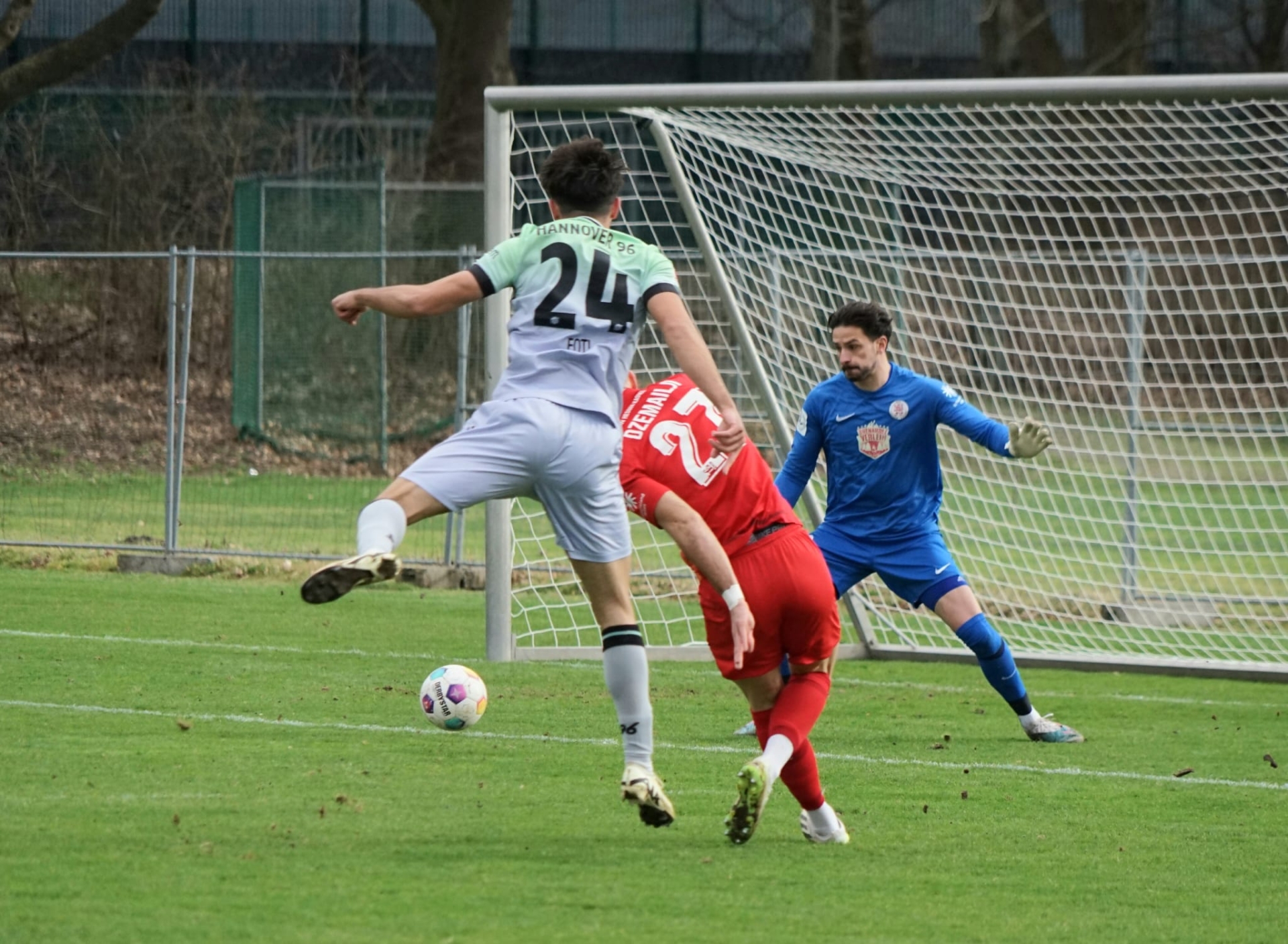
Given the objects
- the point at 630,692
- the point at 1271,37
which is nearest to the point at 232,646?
the point at 630,692

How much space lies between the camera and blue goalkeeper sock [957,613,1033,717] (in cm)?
833

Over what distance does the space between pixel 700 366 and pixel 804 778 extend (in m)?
1.27

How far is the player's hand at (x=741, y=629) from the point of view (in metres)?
5.48

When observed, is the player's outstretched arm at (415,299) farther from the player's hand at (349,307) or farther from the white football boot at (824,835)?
the white football boot at (824,835)

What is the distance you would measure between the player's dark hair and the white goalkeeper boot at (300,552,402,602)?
1.37m

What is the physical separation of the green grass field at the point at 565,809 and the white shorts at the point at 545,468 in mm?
924

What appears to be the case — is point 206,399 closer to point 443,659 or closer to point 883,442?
point 443,659

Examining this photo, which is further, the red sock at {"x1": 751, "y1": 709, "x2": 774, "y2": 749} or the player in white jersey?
the red sock at {"x1": 751, "y1": 709, "x2": 774, "y2": 749}

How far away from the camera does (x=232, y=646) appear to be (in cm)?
1012

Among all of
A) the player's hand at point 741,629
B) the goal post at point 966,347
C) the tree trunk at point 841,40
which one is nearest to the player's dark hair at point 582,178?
the player's hand at point 741,629

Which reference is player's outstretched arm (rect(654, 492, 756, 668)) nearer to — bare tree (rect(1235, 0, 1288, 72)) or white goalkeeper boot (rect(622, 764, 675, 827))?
white goalkeeper boot (rect(622, 764, 675, 827))

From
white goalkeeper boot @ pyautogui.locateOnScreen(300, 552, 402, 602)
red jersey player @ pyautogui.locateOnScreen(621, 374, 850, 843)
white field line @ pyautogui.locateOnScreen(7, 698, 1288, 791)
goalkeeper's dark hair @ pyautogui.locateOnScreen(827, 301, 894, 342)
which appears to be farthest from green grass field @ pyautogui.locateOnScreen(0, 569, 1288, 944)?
goalkeeper's dark hair @ pyautogui.locateOnScreen(827, 301, 894, 342)

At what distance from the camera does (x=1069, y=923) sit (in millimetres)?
4934

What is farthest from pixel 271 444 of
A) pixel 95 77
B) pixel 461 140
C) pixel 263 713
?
pixel 263 713
